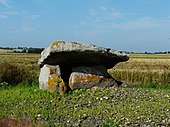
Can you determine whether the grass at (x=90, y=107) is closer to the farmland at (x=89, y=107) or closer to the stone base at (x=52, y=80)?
the farmland at (x=89, y=107)

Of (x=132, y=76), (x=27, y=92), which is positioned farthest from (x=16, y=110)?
(x=132, y=76)

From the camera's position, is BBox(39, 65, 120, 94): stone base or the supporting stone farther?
the supporting stone

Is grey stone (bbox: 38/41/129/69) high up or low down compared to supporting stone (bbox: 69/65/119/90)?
up

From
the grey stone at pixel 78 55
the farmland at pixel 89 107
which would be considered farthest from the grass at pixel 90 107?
the grey stone at pixel 78 55

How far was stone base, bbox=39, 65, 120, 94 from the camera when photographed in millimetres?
13523

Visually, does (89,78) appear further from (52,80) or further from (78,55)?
(52,80)

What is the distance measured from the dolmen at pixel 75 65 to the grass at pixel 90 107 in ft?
1.90

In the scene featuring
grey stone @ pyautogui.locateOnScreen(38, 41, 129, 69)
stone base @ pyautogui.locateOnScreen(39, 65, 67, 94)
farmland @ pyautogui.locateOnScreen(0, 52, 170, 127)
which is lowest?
farmland @ pyautogui.locateOnScreen(0, 52, 170, 127)

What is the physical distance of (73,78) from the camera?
13922 mm

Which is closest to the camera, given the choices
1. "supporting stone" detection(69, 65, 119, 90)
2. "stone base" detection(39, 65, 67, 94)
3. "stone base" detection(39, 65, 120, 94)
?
"stone base" detection(39, 65, 67, 94)

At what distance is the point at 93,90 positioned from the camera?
13375 millimetres

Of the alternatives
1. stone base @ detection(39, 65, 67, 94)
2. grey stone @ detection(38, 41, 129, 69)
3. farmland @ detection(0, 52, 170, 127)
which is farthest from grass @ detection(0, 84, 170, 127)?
grey stone @ detection(38, 41, 129, 69)

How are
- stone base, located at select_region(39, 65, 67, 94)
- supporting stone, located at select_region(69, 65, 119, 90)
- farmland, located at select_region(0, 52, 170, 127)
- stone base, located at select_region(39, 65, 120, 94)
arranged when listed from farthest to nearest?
1. supporting stone, located at select_region(69, 65, 119, 90)
2. stone base, located at select_region(39, 65, 120, 94)
3. stone base, located at select_region(39, 65, 67, 94)
4. farmland, located at select_region(0, 52, 170, 127)

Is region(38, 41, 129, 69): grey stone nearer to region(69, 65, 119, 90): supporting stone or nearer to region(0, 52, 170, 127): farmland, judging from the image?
region(69, 65, 119, 90): supporting stone
